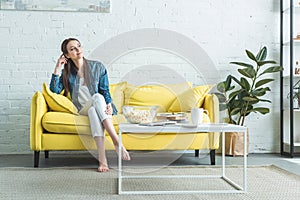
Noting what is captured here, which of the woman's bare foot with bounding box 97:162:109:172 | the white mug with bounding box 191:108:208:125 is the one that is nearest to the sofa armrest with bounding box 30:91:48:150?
the woman's bare foot with bounding box 97:162:109:172

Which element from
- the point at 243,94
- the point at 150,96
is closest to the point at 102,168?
the point at 150,96

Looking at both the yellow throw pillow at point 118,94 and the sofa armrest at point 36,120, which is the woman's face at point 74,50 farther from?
the yellow throw pillow at point 118,94

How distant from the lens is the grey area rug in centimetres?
247

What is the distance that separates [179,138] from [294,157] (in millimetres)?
1388

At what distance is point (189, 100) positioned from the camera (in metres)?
3.84

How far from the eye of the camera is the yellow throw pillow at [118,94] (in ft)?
13.4

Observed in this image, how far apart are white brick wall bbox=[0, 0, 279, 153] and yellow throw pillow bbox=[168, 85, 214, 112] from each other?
2.05 feet

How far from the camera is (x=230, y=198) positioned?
2428mm

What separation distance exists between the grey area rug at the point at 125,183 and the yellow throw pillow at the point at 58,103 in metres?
0.49

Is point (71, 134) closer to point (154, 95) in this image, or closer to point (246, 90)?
point (154, 95)

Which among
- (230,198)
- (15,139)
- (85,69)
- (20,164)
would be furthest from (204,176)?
(15,139)

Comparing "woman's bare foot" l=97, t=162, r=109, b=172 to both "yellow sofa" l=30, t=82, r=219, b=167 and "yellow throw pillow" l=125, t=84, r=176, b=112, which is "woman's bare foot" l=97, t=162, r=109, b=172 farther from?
"yellow throw pillow" l=125, t=84, r=176, b=112

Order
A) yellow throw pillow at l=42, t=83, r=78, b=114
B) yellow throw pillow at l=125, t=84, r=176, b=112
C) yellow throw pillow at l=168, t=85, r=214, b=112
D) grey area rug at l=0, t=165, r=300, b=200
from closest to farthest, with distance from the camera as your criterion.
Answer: grey area rug at l=0, t=165, r=300, b=200 → yellow throw pillow at l=42, t=83, r=78, b=114 → yellow throw pillow at l=168, t=85, r=214, b=112 → yellow throw pillow at l=125, t=84, r=176, b=112

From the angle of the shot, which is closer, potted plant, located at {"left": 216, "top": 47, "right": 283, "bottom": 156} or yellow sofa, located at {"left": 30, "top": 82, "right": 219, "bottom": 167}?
yellow sofa, located at {"left": 30, "top": 82, "right": 219, "bottom": 167}
